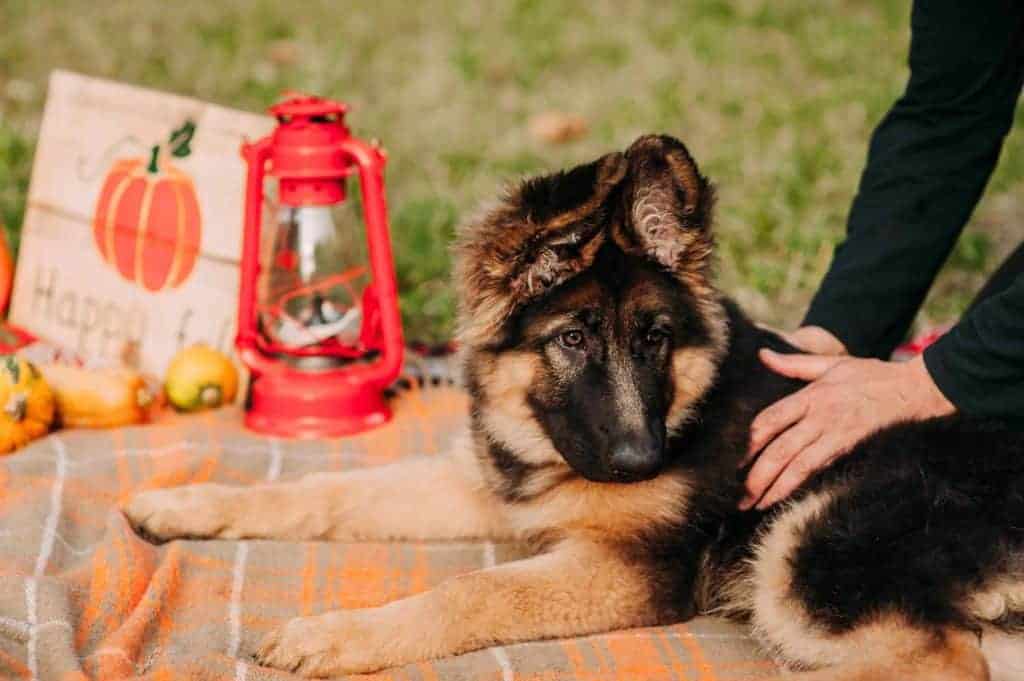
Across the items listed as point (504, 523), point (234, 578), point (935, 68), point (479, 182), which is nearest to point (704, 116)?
point (479, 182)

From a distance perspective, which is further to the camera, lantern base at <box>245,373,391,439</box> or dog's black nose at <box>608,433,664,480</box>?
lantern base at <box>245,373,391,439</box>

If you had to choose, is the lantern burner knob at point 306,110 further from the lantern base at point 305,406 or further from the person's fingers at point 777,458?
the person's fingers at point 777,458

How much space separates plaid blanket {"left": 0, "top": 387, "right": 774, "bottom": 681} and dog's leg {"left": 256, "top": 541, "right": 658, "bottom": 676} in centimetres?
4

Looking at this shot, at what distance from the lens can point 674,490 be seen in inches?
120

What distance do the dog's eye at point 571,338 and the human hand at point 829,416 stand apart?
57cm

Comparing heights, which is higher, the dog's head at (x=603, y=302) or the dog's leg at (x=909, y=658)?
the dog's head at (x=603, y=302)

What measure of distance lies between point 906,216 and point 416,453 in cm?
196

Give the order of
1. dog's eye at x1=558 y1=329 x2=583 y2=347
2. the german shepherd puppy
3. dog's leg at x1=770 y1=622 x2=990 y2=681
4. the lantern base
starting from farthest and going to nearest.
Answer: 1. the lantern base
2. dog's eye at x1=558 y1=329 x2=583 y2=347
3. the german shepherd puppy
4. dog's leg at x1=770 y1=622 x2=990 y2=681

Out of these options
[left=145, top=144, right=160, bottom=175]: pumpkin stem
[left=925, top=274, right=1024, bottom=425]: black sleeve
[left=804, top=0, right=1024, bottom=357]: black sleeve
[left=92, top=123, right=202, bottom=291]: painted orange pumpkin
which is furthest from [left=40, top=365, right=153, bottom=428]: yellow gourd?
[left=925, top=274, right=1024, bottom=425]: black sleeve

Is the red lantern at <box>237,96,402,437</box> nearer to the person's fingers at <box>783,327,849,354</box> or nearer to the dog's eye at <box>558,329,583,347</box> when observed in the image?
the dog's eye at <box>558,329,583,347</box>

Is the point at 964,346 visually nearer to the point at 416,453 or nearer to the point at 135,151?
the point at 416,453

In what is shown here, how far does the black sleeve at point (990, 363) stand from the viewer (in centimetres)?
297

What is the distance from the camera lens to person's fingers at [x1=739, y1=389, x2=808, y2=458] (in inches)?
124

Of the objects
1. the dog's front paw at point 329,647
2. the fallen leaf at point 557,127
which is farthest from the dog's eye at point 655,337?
the fallen leaf at point 557,127
